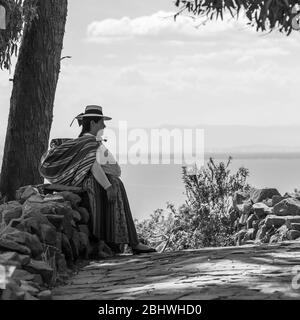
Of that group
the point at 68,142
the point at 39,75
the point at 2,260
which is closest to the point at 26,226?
the point at 2,260

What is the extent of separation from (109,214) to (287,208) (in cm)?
361

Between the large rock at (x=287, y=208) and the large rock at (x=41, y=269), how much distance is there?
598cm

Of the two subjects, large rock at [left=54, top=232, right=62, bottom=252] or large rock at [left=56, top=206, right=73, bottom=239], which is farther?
large rock at [left=56, top=206, right=73, bottom=239]

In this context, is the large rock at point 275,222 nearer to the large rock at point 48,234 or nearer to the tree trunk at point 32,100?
the tree trunk at point 32,100

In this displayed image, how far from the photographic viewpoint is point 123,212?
36.3 ft

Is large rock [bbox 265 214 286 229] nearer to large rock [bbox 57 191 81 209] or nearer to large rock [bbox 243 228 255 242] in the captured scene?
large rock [bbox 243 228 255 242]

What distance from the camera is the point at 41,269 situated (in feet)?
26.6

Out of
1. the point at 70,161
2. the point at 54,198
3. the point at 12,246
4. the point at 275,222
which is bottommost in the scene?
the point at 12,246

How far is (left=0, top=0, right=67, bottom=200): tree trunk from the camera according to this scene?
1380cm

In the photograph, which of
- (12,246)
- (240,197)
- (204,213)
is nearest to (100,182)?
(12,246)

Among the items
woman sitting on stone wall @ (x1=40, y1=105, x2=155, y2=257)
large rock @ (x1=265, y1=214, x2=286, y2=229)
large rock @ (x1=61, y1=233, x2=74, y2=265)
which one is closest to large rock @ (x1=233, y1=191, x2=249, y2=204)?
large rock @ (x1=265, y1=214, x2=286, y2=229)

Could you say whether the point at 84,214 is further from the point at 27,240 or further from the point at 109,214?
the point at 27,240
